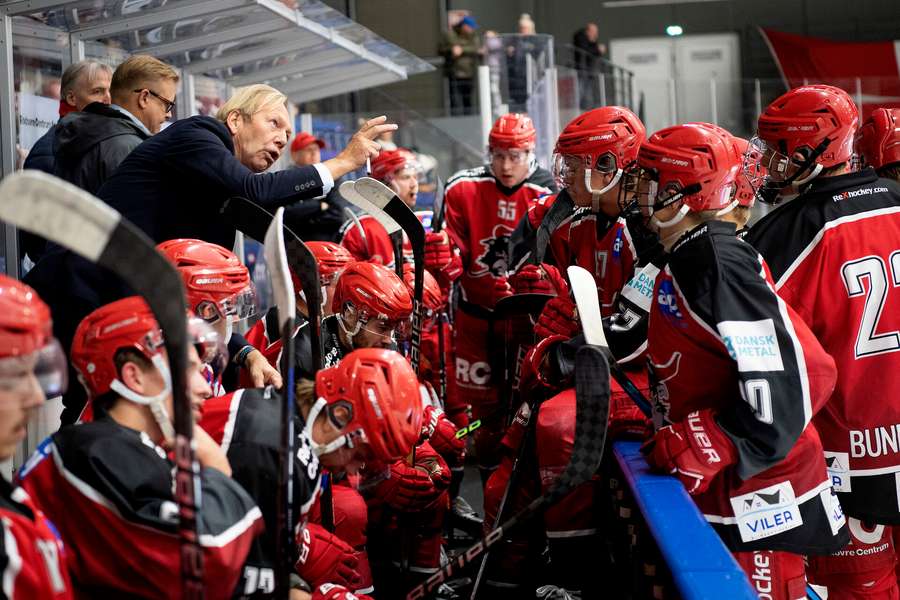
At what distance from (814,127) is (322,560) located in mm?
1684

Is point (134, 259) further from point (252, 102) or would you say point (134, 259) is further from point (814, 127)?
point (814, 127)

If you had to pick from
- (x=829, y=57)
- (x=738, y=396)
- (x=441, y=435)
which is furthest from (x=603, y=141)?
(x=829, y=57)

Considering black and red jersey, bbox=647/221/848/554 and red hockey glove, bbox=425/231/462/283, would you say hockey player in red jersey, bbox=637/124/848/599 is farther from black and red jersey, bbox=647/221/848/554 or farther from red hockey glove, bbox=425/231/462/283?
red hockey glove, bbox=425/231/462/283

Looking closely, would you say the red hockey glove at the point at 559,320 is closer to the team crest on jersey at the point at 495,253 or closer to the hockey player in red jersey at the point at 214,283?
the hockey player in red jersey at the point at 214,283

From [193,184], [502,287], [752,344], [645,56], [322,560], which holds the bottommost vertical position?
[502,287]

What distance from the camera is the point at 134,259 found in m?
1.44

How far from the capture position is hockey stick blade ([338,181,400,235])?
3.40 m

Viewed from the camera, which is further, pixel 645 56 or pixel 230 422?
pixel 645 56

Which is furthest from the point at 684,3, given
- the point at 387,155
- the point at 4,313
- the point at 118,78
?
the point at 4,313

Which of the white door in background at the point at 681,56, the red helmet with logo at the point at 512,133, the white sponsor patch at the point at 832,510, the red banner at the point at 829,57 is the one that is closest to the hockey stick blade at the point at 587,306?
the white sponsor patch at the point at 832,510

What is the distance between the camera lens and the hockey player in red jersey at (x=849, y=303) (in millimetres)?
2830

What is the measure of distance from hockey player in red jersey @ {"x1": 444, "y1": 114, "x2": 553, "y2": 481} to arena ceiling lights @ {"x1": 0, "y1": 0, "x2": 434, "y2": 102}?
110 centimetres

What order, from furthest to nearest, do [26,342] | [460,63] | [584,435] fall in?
1. [460,63]
2. [584,435]
3. [26,342]

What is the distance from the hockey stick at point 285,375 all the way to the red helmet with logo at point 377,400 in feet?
0.65
